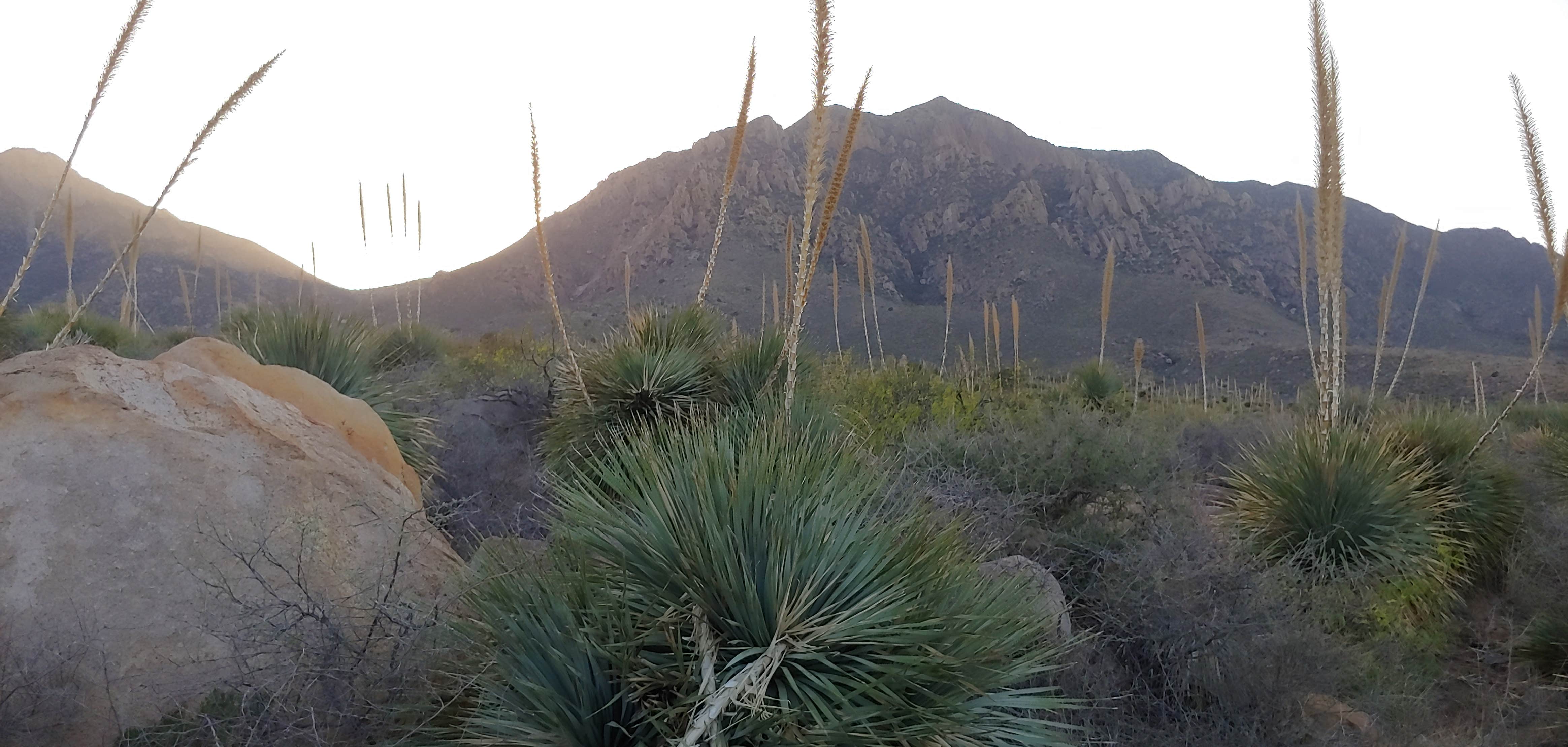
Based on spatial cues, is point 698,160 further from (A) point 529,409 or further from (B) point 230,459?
(B) point 230,459

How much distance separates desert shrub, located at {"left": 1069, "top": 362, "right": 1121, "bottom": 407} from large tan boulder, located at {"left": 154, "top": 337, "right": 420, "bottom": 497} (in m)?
14.1

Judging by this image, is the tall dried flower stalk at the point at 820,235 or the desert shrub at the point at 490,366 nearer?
the tall dried flower stalk at the point at 820,235

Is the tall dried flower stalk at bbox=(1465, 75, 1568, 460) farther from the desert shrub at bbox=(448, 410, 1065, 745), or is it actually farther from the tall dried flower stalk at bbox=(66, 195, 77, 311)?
the tall dried flower stalk at bbox=(66, 195, 77, 311)

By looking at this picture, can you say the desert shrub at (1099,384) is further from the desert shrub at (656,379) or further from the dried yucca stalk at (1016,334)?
the desert shrub at (656,379)

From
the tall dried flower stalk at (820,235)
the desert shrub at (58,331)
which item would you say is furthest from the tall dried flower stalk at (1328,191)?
the desert shrub at (58,331)

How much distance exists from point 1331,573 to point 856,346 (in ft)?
107

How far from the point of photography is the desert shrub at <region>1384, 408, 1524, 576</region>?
360 inches

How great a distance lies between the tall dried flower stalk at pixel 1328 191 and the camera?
785 centimetres

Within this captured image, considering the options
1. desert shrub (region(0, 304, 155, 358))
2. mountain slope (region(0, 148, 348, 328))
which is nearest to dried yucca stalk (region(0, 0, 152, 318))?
desert shrub (region(0, 304, 155, 358))

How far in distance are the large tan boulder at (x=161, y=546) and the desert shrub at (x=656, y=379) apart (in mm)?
2890

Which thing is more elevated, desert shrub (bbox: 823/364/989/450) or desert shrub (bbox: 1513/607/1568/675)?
desert shrub (bbox: 823/364/989/450)

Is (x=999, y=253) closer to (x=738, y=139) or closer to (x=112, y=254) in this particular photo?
(x=112, y=254)

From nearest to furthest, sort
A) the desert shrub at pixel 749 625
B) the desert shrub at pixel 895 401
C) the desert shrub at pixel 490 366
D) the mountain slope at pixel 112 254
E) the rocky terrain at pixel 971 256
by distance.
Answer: the desert shrub at pixel 749 625 → the desert shrub at pixel 895 401 → the desert shrub at pixel 490 366 → the mountain slope at pixel 112 254 → the rocky terrain at pixel 971 256

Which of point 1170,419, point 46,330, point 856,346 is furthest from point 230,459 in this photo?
point 856,346
